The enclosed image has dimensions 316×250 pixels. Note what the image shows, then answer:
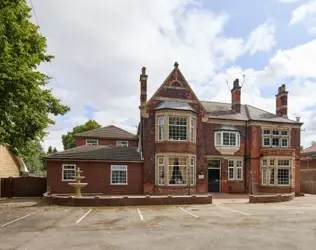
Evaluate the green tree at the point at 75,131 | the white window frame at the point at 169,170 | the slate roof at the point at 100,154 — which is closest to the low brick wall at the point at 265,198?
the white window frame at the point at 169,170

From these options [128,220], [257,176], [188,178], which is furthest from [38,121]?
[257,176]

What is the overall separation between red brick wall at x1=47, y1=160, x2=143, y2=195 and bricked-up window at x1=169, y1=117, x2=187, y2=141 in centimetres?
385

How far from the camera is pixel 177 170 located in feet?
81.4

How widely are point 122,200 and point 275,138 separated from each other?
58.0 ft

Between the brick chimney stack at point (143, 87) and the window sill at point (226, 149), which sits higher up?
the brick chimney stack at point (143, 87)

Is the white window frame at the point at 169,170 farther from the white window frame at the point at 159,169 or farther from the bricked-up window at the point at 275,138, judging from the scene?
the bricked-up window at the point at 275,138

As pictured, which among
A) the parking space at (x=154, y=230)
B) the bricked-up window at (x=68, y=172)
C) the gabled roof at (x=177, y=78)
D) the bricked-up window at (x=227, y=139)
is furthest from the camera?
the bricked-up window at (x=227, y=139)

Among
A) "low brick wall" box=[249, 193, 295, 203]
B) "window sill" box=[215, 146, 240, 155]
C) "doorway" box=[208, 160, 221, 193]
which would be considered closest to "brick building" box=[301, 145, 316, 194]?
"window sill" box=[215, 146, 240, 155]

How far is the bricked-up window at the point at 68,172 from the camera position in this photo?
2406 cm

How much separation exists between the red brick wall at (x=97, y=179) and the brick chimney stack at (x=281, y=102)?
53.4 ft

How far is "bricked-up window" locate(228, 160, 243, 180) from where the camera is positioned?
2758 centimetres

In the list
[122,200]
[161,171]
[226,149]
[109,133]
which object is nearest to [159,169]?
[161,171]

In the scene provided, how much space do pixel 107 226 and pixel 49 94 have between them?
10515mm

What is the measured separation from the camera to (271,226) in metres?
11.9
